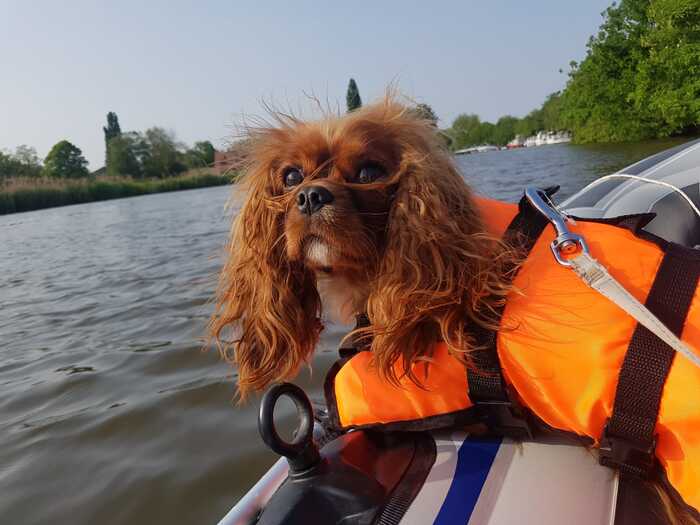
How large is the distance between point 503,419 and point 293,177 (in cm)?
106

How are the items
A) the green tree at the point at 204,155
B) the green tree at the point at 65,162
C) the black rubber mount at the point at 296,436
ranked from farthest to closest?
the green tree at the point at 65,162 → the green tree at the point at 204,155 → the black rubber mount at the point at 296,436

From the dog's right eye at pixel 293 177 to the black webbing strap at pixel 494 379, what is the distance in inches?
28.7

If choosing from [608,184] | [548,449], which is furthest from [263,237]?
[608,184]

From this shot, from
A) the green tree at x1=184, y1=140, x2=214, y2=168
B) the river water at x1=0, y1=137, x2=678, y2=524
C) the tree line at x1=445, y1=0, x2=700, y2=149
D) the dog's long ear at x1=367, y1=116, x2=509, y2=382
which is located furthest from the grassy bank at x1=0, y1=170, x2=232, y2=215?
the tree line at x1=445, y1=0, x2=700, y2=149

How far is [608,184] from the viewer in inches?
123

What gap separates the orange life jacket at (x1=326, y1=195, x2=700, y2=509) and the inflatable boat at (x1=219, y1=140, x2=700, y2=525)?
9 cm

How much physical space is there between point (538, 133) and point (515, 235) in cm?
8113

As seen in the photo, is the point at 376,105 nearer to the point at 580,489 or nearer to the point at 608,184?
the point at 580,489

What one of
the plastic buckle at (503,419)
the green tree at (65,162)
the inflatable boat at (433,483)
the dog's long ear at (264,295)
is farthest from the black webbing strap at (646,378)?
the green tree at (65,162)

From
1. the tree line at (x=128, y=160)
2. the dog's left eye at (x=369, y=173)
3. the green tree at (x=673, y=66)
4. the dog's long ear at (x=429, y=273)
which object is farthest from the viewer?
the tree line at (x=128, y=160)

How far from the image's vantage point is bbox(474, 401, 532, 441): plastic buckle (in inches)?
59.0

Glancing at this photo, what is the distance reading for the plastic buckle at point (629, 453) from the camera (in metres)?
1.25

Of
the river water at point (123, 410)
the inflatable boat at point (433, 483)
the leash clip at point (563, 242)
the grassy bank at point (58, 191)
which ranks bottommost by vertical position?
the river water at point (123, 410)

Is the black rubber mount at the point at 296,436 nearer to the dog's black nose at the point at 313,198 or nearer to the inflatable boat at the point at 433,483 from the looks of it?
the inflatable boat at the point at 433,483
